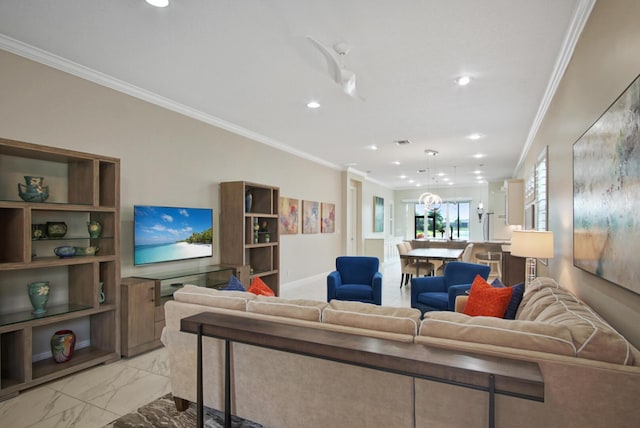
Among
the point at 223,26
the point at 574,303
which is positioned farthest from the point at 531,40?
the point at 223,26

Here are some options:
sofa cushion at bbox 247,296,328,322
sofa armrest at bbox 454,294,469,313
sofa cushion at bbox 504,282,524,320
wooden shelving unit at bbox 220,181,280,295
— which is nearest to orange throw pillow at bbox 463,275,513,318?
sofa cushion at bbox 504,282,524,320

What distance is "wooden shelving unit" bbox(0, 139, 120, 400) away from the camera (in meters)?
2.70

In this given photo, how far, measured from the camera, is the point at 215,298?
2.37 metres

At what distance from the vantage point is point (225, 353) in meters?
2.08

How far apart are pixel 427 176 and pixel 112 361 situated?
9429mm

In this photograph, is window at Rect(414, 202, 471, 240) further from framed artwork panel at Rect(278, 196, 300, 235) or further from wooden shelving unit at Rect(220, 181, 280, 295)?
wooden shelving unit at Rect(220, 181, 280, 295)

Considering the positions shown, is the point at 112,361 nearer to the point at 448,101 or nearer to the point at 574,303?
the point at 574,303

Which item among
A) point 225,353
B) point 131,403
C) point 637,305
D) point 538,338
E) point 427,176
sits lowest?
point 131,403

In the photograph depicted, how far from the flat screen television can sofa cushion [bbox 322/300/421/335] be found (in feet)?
8.66

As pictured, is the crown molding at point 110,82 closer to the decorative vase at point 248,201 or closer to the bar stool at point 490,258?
the decorative vase at point 248,201

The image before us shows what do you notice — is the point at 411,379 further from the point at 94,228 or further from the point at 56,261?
the point at 94,228

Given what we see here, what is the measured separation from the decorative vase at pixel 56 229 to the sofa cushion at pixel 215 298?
144cm

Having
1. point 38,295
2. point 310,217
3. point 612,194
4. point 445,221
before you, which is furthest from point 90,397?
point 445,221

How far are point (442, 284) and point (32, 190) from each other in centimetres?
439
